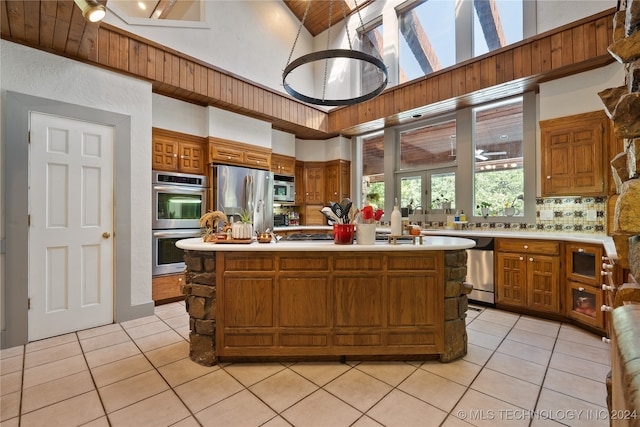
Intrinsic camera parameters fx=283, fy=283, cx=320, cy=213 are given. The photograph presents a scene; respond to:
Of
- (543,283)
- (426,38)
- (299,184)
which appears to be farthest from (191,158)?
(543,283)

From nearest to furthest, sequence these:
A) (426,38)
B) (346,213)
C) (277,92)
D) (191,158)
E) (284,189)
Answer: (346,213) → (191,158) → (426,38) → (277,92) → (284,189)

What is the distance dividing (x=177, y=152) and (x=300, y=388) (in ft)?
11.7

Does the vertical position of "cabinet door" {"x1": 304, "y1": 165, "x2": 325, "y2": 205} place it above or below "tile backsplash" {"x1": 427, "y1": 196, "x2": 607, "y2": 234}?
above

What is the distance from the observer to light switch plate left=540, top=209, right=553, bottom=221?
375cm

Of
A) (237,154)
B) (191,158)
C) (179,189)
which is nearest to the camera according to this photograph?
(179,189)

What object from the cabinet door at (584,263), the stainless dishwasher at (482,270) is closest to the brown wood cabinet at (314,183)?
the stainless dishwasher at (482,270)

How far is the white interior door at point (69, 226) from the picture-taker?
111 inches

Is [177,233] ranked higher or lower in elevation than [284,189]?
lower

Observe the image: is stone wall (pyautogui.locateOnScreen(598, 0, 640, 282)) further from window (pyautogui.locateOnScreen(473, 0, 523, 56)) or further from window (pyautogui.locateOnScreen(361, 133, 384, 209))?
window (pyautogui.locateOnScreen(361, 133, 384, 209))

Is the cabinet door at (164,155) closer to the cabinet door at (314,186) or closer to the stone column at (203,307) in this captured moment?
the stone column at (203,307)

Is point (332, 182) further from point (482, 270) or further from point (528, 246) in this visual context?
point (528, 246)

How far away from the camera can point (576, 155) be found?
332 cm

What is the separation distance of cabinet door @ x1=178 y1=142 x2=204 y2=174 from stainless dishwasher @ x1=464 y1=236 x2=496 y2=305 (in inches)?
162

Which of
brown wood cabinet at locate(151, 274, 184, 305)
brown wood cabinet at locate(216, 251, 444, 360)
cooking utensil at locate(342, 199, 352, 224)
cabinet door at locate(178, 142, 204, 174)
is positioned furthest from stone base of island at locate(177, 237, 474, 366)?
cabinet door at locate(178, 142, 204, 174)
